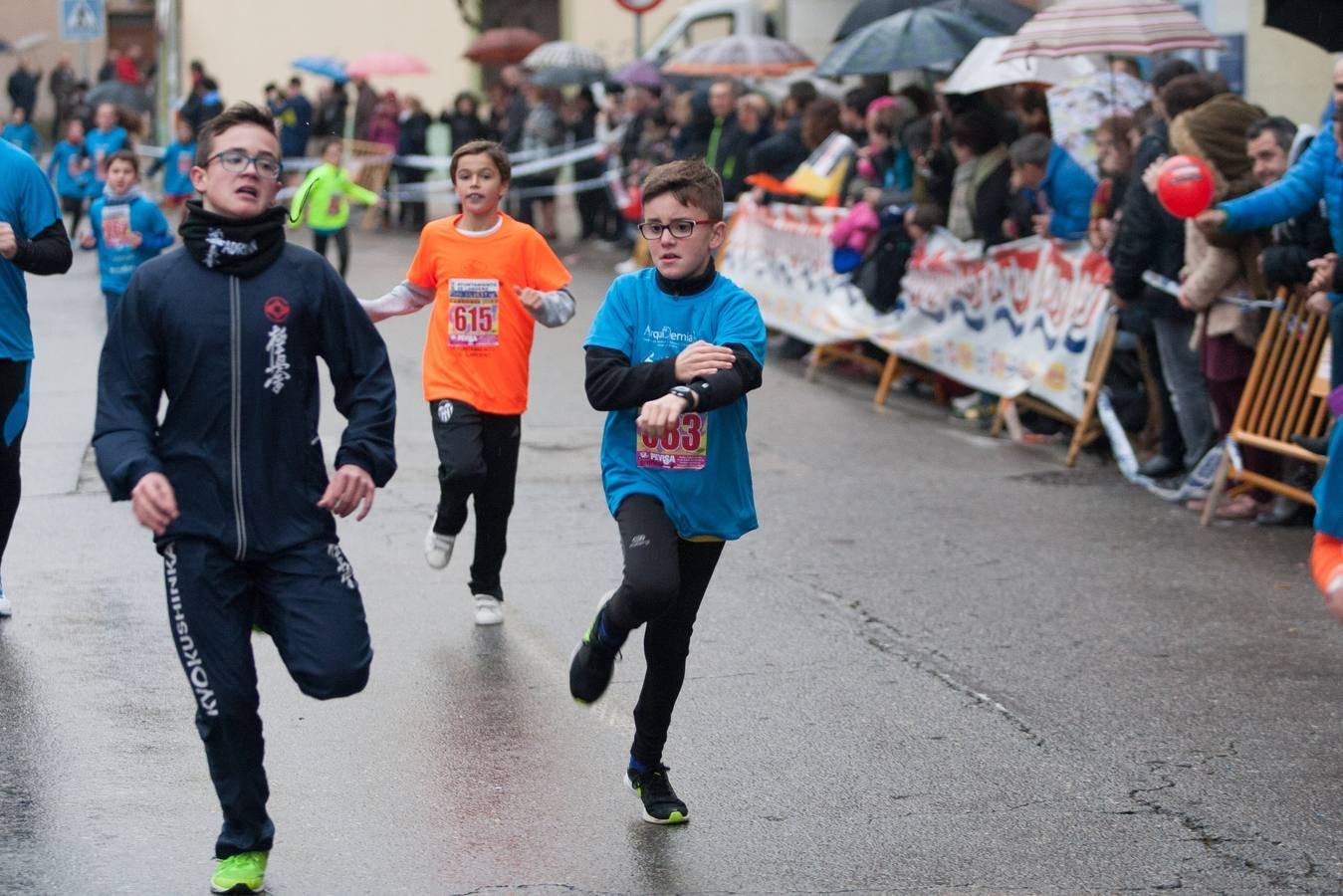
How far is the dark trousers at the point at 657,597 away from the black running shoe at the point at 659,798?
0.04 meters

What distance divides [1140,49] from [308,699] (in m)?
6.97

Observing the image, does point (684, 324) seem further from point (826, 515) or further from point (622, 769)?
point (826, 515)

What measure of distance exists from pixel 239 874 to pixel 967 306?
9076mm

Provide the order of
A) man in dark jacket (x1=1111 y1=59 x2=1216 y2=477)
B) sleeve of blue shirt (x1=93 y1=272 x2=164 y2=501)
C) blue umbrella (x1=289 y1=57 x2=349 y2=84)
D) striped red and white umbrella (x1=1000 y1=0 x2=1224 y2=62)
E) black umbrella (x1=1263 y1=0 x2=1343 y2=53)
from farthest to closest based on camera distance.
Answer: blue umbrella (x1=289 y1=57 x2=349 y2=84) → striped red and white umbrella (x1=1000 y1=0 x2=1224 y2=62) → man in dark jacket (x1=1111 y1=59 x2=1216 y2=477) → black umbrella (x1=1263 y1=0 x2=1343 y2=53) → sleeve of blue shirt (x1=93 y1=272 x2=164 y2=501)

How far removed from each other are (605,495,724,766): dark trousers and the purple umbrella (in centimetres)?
1935

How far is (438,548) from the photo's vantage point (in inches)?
318

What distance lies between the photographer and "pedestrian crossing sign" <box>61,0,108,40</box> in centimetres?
3011

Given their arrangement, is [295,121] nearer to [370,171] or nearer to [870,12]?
[370,171]

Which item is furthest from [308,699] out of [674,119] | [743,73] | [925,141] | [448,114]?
[448,114]

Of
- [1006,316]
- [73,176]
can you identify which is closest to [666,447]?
[1006,316]

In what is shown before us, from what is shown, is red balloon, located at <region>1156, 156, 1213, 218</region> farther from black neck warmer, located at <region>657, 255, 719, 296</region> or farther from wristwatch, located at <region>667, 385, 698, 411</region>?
wristwatch, located at <region>667, 385, 698, 411</region>

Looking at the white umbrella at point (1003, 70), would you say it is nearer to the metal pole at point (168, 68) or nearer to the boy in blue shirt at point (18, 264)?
the boy in blue shirt at point (18, 264)

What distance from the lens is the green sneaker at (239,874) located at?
4734 millimetres

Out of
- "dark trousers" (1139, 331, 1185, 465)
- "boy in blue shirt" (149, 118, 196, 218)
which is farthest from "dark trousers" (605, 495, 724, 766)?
"boy in blue shirt" (149, 118, 196, 218)
